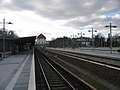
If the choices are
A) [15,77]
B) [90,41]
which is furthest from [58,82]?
[90,41]

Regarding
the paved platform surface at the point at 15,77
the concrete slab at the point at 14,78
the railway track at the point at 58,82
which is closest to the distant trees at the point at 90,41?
the paved platform surface at the point at 15,77

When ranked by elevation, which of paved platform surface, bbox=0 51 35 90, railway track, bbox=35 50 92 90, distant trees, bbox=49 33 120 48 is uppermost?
distant trees, bbox=49 33 120 48

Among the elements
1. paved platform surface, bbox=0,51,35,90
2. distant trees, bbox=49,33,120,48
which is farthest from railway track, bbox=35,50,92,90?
distant trees, bbox=49,33,120,48

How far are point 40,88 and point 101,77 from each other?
539cm

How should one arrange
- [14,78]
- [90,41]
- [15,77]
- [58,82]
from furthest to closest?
[90,41] → [58,82] → [15,77] → [14,78]

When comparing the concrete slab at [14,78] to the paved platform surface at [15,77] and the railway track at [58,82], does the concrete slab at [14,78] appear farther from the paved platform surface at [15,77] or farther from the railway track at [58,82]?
the railway track at [58,82]

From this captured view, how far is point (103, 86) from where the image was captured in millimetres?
14461

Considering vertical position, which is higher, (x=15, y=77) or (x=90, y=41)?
(x=90, y=41)

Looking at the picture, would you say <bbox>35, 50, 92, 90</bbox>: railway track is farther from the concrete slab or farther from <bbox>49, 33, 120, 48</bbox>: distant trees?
<bbox>49, 33, 120, 48</bbox>: distant trees

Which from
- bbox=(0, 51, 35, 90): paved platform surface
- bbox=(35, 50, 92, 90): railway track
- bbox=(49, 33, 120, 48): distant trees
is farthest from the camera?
bbox=(49, 33, 120, 48): distant trees

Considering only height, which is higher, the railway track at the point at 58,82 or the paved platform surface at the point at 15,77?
the paved platform surface at the point at 15,77

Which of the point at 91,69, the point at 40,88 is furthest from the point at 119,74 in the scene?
the point at 91,69

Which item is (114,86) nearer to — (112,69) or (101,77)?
(112,69)

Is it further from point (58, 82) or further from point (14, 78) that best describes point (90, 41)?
point (14, 78)
